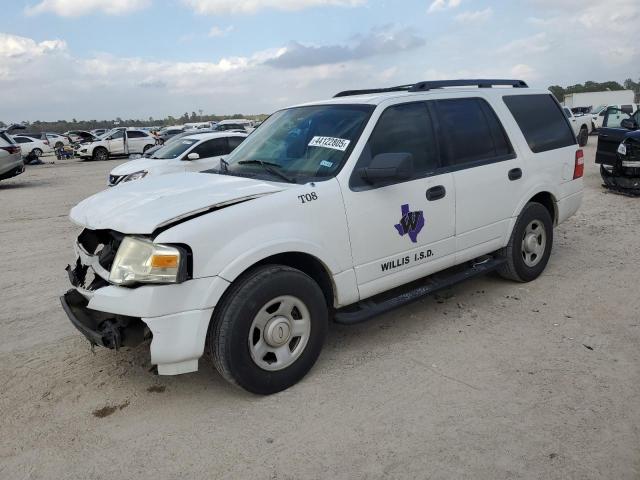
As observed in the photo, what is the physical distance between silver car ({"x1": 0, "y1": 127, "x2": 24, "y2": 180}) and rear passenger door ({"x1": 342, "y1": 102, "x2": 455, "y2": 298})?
615 inches

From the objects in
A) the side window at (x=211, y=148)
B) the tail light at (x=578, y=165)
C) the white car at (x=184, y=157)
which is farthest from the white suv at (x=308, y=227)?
the side window at (x=211, y=148)

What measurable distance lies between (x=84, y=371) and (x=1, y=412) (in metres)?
0.58

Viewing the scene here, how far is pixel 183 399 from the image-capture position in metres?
3.35

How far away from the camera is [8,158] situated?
52.0 ft

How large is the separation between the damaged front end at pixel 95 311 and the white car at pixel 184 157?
7.39 meters

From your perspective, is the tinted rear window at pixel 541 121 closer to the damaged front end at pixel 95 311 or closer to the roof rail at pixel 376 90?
the roof rail at pixel 376 90

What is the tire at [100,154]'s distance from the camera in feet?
93.7

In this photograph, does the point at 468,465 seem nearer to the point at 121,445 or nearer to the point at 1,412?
the point at 121,445

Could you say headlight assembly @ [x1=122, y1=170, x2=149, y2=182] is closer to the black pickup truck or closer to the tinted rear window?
the tinted rear window

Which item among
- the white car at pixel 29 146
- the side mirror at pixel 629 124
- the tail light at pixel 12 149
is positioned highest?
the white car at pixel 29 146

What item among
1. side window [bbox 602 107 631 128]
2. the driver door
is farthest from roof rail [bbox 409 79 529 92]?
side window [bbox 602 107 631 128]

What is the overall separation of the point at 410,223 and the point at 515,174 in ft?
4.87

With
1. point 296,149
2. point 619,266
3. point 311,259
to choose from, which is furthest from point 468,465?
point 619,266

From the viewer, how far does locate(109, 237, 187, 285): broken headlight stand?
2867 millimetres
